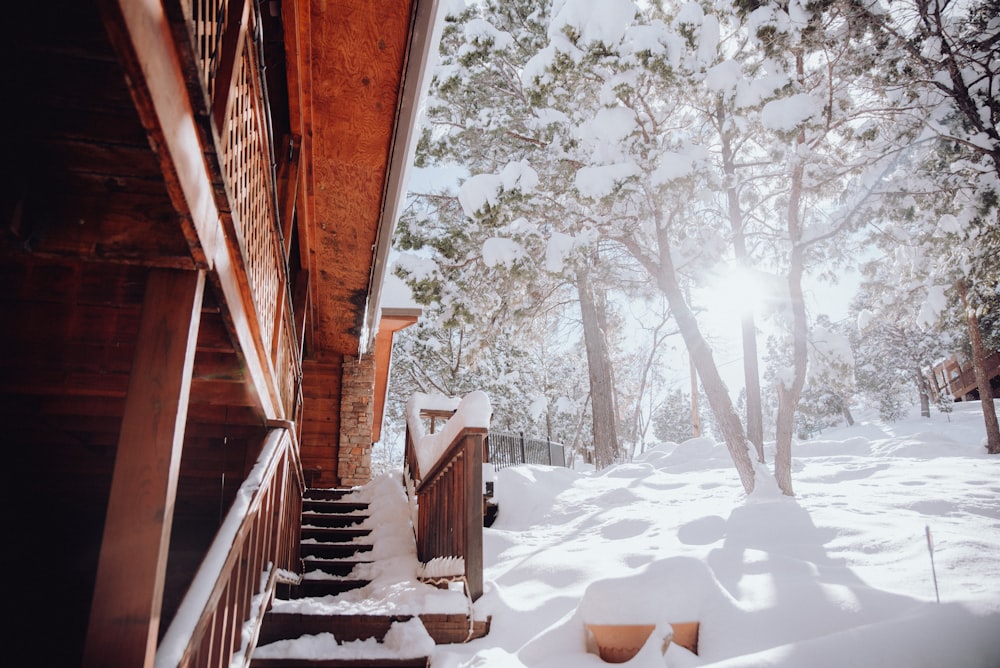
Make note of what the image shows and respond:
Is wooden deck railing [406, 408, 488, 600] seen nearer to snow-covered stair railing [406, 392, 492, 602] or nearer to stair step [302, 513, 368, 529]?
snow-covered stair railing [406, 392, 492, 602]

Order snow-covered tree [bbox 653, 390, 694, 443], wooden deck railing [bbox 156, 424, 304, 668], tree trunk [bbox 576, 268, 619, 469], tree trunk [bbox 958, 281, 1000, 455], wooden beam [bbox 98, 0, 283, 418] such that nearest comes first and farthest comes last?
1. wooden beam [bbox 98, 0, 283, 418]
2. wooden deck railing [bbox 156, 424, 304, 668]
3. tree trunk [bbox 576, 268, 619, 469]
4. tree trunk [bbox 958, 281, 1000, 455]
5. snow-covered tree [bbox 653, 390, 694, 443]

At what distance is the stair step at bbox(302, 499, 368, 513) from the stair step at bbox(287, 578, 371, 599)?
1790mm

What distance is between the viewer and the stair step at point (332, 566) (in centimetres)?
489

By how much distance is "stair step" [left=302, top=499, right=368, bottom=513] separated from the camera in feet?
20.7

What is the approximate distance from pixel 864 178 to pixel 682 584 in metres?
8.57

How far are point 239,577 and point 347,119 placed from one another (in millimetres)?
2787

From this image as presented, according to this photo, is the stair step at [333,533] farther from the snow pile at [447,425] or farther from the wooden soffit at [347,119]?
the wooden soffit at [347,119]

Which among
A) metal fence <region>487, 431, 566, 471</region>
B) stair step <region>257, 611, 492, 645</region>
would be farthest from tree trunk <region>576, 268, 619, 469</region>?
stair step <region>257, 611, 492, 645</region>

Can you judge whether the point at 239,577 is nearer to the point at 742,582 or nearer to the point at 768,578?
the point at 742,582

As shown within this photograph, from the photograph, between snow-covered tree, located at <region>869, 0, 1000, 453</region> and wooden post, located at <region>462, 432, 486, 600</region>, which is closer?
wooden post, located at <region>462, 432, 486, 600</region>

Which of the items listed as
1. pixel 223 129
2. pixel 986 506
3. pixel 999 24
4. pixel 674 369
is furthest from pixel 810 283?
pixel 674 369

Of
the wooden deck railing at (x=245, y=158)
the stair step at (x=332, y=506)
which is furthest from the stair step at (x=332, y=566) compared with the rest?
the wooden deck railing at (x=245, y=158)

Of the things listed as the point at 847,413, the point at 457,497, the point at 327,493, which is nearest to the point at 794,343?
the point at 457,497

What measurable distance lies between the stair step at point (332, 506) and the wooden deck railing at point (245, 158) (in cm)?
281
